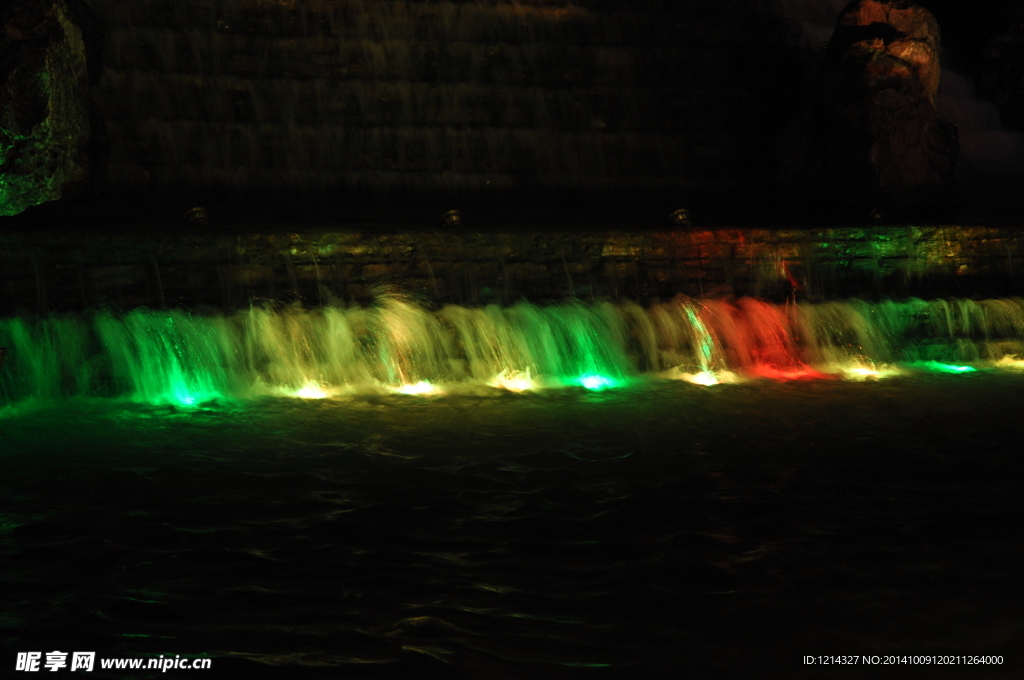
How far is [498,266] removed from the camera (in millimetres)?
9531

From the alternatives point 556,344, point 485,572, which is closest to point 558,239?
point 556,344

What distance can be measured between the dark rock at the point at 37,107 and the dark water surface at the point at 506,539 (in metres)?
2.34

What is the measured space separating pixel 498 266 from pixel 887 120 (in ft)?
19.9

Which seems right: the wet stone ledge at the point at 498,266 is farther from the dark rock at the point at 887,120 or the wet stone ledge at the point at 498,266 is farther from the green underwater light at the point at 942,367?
the dark rock at the point at 887,120

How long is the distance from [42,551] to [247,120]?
9331 millimetres

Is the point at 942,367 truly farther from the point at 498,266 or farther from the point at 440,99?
the point at 440,99

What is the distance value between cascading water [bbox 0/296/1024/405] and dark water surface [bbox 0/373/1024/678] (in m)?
0.54

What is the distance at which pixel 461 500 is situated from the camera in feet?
17.8

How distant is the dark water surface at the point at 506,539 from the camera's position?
3.87 meters

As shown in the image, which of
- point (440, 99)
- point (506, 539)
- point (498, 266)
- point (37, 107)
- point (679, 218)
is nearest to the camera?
point (506, 539)

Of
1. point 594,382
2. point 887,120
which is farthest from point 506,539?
point 887,120

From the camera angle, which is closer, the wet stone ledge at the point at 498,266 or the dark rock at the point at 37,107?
the wet stone ledge at the point at 498,266

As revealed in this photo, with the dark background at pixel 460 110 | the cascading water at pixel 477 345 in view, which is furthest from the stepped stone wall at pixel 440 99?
the cascading water at pixel 477 345

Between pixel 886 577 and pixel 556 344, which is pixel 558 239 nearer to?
pixel 556 344
